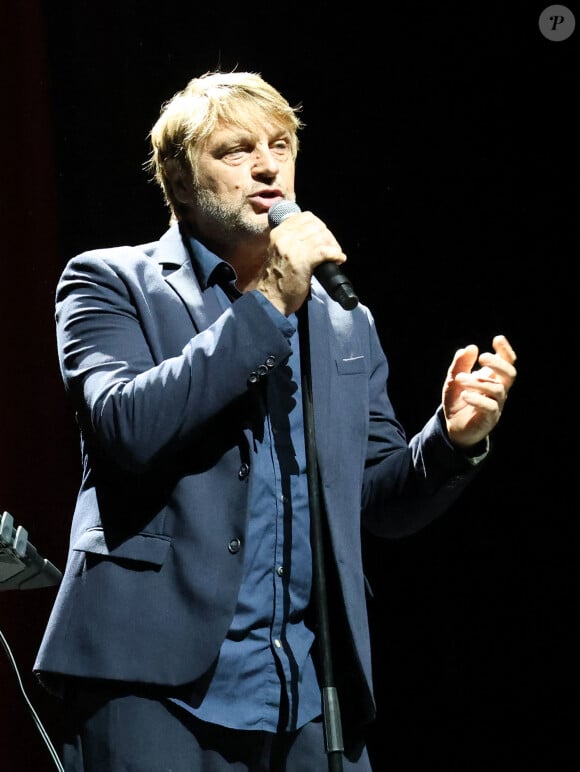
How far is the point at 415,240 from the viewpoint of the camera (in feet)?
9.93

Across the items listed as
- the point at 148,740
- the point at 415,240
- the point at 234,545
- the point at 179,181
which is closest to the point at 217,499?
the point at 234,545

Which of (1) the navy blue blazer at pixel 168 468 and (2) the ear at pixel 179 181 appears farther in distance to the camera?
(2) the ear at pixel 179 181

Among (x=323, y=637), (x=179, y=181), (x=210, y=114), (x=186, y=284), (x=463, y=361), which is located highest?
(x=210, y=114)

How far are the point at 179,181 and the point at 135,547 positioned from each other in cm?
81

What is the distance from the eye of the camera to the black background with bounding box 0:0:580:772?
2709 millimetres

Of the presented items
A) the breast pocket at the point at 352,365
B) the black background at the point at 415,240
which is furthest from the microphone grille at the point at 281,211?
the black background at the point at 415,240

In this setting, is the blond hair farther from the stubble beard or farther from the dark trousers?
the dark trousers

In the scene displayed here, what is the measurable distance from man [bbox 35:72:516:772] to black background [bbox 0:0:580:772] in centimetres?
98

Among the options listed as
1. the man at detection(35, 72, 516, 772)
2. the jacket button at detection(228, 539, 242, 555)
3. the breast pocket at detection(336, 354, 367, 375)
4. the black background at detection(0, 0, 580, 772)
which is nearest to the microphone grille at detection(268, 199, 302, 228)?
the man at detection(35, 72, 516, 772)

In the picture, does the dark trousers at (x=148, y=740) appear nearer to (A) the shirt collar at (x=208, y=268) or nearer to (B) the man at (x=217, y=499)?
(B) the man at (x=217, y=499)

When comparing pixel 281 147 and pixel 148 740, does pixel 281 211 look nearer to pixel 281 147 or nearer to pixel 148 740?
pixel 281 147

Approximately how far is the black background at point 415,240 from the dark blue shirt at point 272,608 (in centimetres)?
115

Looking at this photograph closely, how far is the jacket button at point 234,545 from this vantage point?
1.56 metres

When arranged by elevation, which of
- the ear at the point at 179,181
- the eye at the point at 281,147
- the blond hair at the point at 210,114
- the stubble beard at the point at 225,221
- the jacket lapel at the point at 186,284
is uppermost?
the blond hair at the point at 210,114
